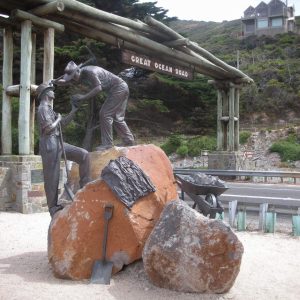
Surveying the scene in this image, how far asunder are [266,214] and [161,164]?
3.16 metres

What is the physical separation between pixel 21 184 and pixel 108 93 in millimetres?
3865

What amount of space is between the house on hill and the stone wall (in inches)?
2201

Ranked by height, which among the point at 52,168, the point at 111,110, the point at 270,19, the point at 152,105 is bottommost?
the point at 52,168

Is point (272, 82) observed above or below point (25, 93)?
above

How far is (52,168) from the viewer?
18.2 feet

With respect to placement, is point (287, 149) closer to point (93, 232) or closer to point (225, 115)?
point (225, 115)

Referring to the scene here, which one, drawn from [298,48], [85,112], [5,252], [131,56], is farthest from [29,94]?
[298,48]

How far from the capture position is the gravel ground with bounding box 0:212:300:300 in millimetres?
4395

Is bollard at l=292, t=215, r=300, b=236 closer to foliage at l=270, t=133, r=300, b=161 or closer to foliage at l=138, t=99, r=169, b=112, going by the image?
foliage at l=138, t=99, r=169, b=112

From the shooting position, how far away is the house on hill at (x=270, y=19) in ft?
200

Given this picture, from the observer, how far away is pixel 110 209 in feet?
16.2

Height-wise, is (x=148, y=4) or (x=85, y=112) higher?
(x=148, y=4)

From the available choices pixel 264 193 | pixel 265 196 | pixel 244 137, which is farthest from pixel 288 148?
pixel 265 196

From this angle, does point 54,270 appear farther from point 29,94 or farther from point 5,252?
point 29,94
